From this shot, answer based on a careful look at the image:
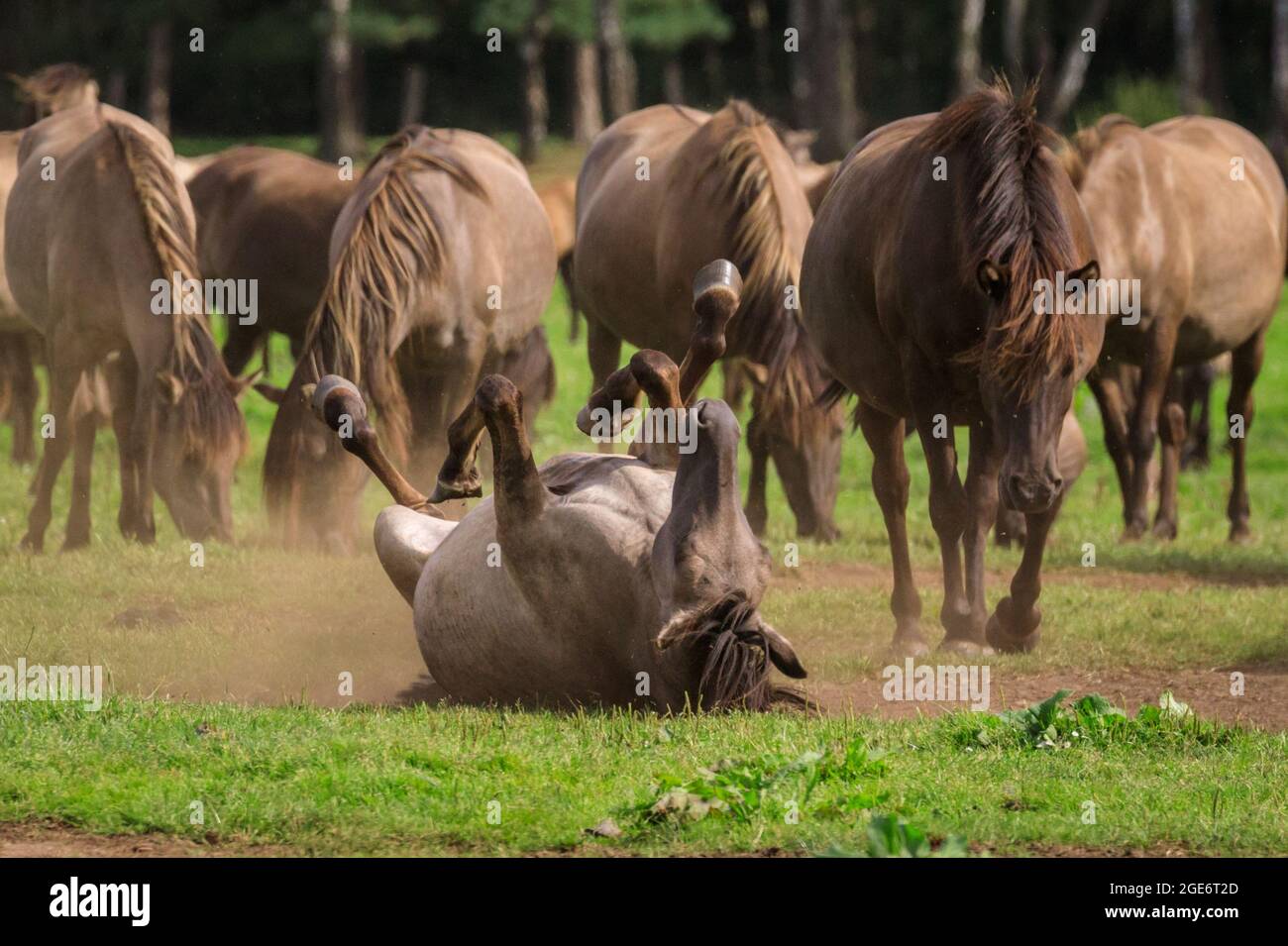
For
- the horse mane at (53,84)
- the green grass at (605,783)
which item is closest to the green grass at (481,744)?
the green grass at (605,783)

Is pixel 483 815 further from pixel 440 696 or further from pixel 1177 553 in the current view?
pixel 1177 553

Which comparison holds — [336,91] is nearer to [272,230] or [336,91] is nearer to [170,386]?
[272,230]

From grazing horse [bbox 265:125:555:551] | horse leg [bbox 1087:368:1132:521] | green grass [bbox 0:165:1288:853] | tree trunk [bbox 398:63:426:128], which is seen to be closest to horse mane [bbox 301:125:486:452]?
grazing horse [bbox 265:125:555:551]

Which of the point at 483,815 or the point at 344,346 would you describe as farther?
the point at 344,346

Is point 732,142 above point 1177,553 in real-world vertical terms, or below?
above

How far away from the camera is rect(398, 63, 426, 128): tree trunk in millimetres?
42156

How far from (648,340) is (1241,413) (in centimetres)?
408

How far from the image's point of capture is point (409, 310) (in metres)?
9.86

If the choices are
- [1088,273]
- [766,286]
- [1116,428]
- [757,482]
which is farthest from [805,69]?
[1088,273]

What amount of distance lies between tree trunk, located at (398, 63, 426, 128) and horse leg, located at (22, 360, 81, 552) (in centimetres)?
3100

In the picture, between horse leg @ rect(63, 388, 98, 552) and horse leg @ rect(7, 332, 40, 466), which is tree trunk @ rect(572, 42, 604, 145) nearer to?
horse leg @ rect(7, 332, 40, 466)

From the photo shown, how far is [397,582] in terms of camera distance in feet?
23.6

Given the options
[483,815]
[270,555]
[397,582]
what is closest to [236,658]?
[397,582]
